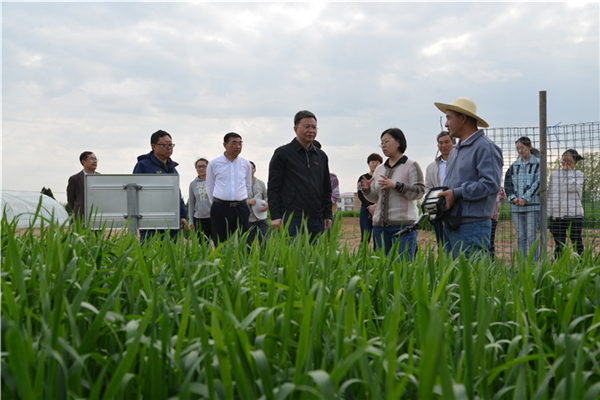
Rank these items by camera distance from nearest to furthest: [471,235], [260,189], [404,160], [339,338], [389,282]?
[339,338], [389,282], [471,235], [404,160], [260,189]

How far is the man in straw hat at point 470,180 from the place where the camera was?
3.60 meters

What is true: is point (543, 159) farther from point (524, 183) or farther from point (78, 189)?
point (78, 189)

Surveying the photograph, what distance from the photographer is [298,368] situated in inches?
40.7

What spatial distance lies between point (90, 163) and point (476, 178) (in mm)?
5554

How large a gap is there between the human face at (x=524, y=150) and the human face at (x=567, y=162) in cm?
39

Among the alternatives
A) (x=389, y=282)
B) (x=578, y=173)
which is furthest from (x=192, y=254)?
(x=578, y=173)

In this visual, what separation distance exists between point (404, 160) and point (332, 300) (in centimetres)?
366

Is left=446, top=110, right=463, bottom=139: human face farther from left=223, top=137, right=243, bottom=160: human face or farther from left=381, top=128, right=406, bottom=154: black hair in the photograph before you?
left=223, top=137, right=243, bottom=160: human face

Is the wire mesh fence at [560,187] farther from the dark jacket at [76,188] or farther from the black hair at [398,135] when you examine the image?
the dark jacket at [76,188]

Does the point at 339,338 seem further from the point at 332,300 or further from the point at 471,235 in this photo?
the point at 471,235

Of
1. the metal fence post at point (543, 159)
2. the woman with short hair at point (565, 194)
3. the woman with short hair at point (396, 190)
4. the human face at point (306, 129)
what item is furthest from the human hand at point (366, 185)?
the woman with short hair at point (565, 194)

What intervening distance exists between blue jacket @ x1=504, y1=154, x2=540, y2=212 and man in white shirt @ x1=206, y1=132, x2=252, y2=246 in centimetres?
344

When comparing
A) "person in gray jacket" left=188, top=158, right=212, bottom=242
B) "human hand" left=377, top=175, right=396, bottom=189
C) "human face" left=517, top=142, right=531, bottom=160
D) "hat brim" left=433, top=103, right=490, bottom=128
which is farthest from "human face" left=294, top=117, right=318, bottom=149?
"human face" left=517, top=142, right=531, bottom=160

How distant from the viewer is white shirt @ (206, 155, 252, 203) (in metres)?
6.08
